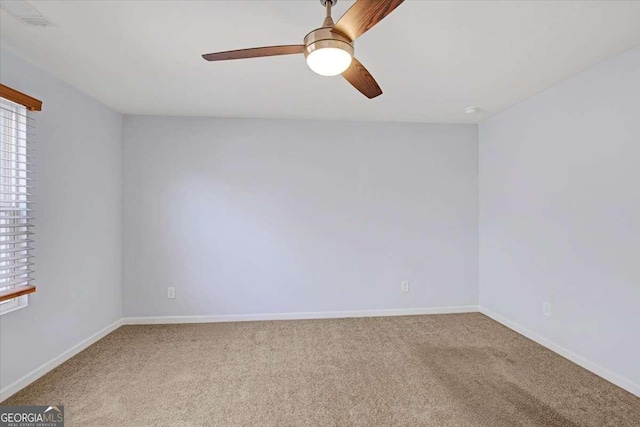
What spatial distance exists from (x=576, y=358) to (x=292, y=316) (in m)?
2.73

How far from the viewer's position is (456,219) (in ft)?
12.8

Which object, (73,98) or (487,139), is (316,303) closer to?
(487,139)

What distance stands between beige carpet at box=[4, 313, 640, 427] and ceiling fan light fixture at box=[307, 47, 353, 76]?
202cm

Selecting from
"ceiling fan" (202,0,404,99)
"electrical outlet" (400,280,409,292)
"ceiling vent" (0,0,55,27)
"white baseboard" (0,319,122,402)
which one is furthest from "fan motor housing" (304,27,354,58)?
"electrical outlet" (400,280,409,292)

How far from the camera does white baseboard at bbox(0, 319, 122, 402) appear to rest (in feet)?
6.97

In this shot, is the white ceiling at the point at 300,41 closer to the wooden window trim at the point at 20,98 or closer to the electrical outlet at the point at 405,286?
the wooden window trim at the point at 20,98

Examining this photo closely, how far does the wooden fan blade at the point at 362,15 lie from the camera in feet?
3.89

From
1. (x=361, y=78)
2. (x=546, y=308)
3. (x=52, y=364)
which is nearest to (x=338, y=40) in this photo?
(x=361, y=78)

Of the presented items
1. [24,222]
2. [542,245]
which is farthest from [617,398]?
[24,222]

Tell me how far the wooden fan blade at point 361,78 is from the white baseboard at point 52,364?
304 cm

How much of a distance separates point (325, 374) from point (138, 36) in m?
2.73

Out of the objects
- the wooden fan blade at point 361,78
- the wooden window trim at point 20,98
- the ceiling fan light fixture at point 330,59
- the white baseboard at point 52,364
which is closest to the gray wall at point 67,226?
the white baseboard at point 52,364

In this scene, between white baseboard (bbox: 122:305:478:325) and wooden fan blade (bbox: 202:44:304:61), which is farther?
white baseboard (bbox: 122:305:478:325)

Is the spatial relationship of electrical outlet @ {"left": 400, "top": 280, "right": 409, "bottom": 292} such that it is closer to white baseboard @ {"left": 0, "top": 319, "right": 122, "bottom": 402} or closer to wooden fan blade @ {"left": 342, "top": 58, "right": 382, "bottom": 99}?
wooden fan blade @ {"left": 342, "top": 58, "right": 382, "bottom": 99}
